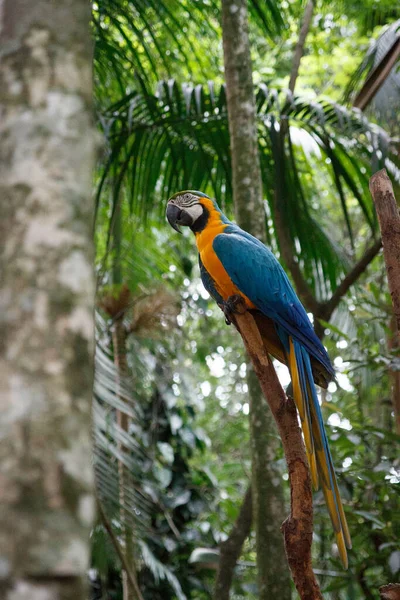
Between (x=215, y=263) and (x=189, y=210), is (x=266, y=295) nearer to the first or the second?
(x=215, y=263)

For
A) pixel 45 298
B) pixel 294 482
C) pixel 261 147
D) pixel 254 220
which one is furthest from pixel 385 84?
pixel 45 298

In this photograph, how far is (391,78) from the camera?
9.90ft

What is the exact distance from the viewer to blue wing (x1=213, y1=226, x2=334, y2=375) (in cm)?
191

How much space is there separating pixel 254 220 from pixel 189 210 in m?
0.31

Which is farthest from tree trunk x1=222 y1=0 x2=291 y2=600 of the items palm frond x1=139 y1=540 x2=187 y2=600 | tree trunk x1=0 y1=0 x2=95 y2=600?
tree trunk x1=0 y1=0 x2=95 y2=600

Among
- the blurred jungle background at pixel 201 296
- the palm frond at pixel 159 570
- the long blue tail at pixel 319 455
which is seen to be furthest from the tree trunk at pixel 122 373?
the long blue tail at pixel 319 455

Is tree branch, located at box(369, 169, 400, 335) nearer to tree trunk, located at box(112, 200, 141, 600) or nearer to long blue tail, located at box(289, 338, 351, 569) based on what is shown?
long blue tail, located at box(289, 338, 351, 569)

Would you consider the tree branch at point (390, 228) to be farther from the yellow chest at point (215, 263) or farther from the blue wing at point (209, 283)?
the blue wing at point (209, 283)

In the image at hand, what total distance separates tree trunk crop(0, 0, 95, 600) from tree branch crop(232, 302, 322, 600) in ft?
3.24

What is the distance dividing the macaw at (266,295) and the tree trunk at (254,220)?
10.3 inches

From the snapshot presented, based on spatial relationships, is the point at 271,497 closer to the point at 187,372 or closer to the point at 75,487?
the point at 75,487

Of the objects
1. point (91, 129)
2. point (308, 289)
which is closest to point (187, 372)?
point (308, 289)

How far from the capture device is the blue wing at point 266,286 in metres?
1.91

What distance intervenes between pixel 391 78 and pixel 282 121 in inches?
20.7
